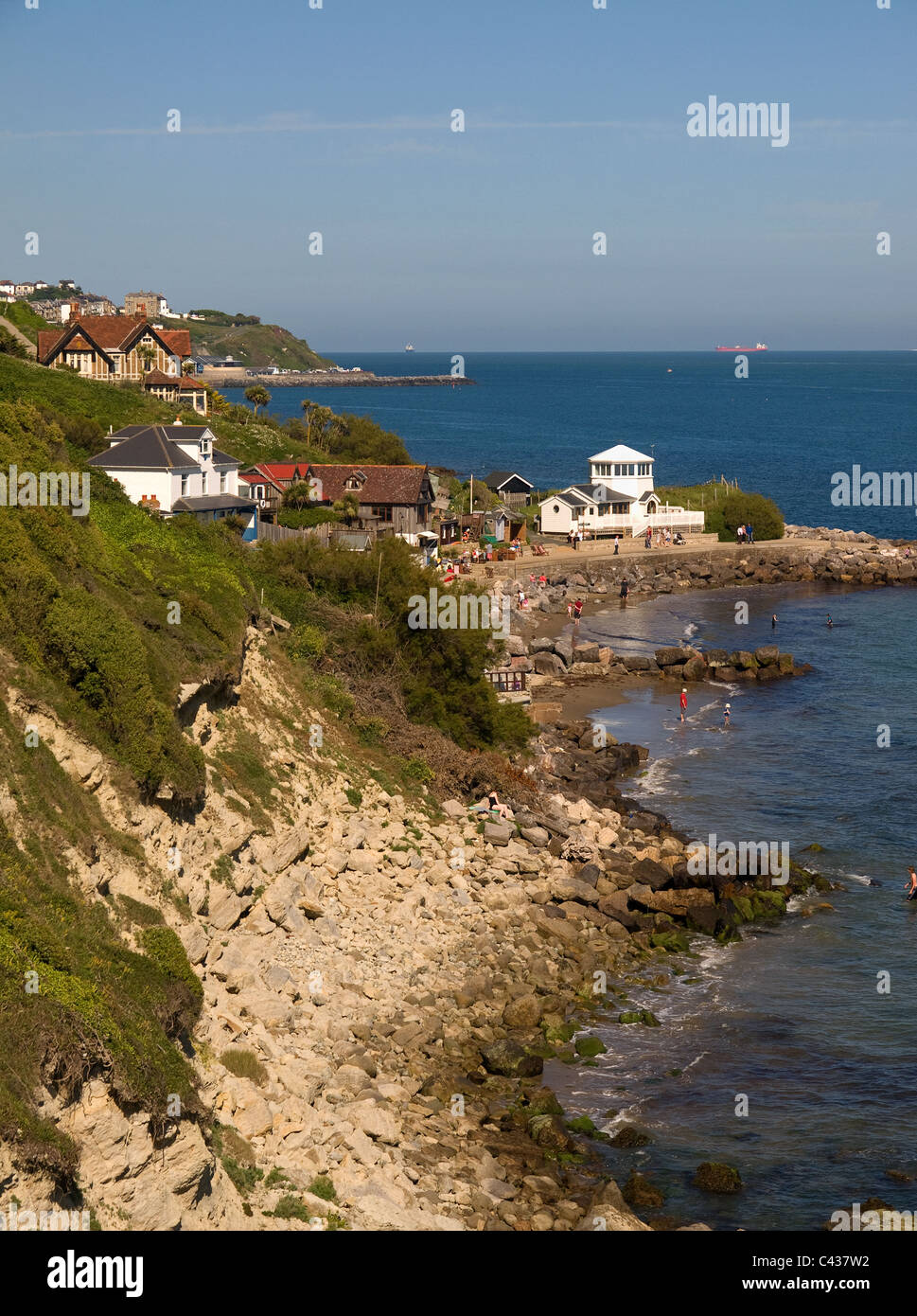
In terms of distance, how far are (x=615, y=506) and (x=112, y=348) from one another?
106 feet

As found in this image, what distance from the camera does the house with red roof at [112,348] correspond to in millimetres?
68688

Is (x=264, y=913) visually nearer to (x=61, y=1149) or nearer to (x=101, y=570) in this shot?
(x=101, y=570)

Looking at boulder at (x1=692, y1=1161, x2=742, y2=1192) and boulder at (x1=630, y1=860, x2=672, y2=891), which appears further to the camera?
boulder at (x1=630, y1=860, x2=672, y2=891)

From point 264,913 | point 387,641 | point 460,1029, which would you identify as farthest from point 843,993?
point 387,641

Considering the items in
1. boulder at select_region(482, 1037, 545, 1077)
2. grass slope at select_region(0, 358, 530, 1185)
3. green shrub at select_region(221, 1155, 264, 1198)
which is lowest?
boulder at select_region(482, 1037, 545, 1077)

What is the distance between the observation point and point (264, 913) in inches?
899

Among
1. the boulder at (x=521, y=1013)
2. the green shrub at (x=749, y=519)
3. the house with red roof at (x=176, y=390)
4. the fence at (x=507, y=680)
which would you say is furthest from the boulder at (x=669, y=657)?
the boulder at (x=521, y=1013)

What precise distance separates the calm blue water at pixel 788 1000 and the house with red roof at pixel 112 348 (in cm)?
3665

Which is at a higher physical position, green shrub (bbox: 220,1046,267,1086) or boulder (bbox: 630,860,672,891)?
green shrub (bbox: 220,1046,267,1086)

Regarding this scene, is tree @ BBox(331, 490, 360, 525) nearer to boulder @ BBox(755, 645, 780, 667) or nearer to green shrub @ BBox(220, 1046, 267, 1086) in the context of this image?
boulder @ BBox(755, 645, 780, 667)
